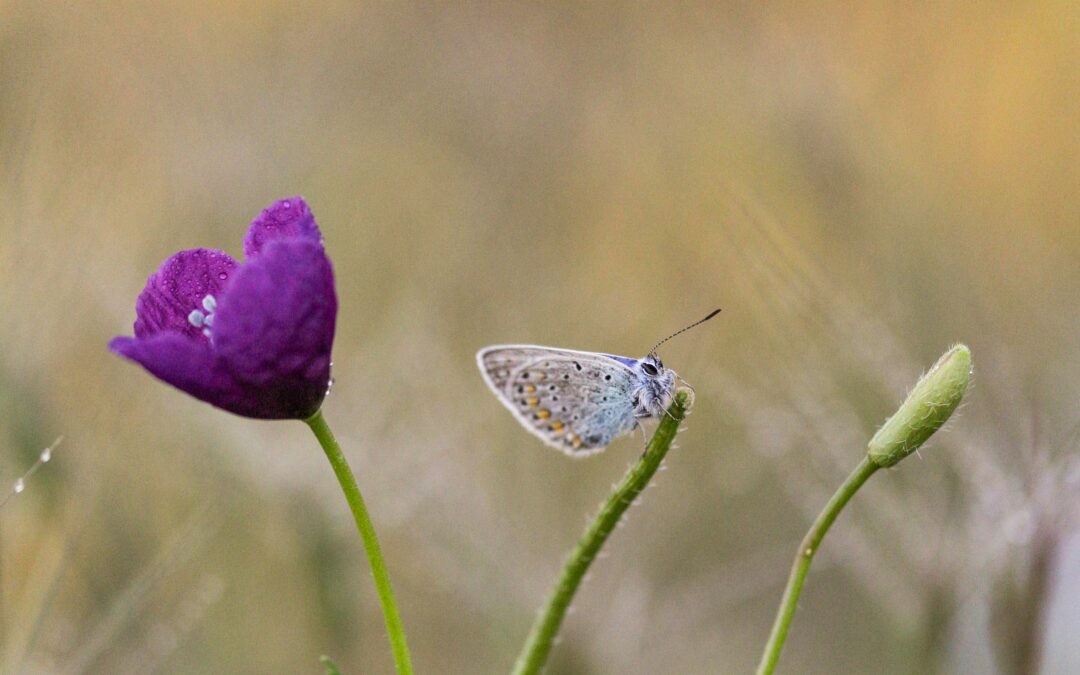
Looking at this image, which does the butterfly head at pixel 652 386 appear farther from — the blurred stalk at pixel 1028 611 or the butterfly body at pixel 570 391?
the blurred stalk at pixel 1028 611

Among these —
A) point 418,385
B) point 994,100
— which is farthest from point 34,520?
point 994,100

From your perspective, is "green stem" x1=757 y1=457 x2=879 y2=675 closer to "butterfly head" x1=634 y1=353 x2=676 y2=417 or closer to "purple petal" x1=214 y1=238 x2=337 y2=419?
"butterfly head" x1=634 y1=353 x2=676 y2=417

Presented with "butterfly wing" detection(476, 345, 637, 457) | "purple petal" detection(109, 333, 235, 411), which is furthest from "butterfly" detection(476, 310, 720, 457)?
"purple petal" detection(109, 333, 235, 411)

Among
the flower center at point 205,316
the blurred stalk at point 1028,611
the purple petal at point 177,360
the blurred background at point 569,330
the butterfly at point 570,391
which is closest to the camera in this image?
the purple petal at point 177,360

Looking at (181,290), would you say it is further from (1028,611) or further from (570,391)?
(1028,611)

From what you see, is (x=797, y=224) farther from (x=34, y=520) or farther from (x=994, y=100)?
(x=34, y=520)

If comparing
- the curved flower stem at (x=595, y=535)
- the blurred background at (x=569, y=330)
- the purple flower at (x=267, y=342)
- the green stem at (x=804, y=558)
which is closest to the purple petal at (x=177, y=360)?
the purple flower at (x=267, y=342)
